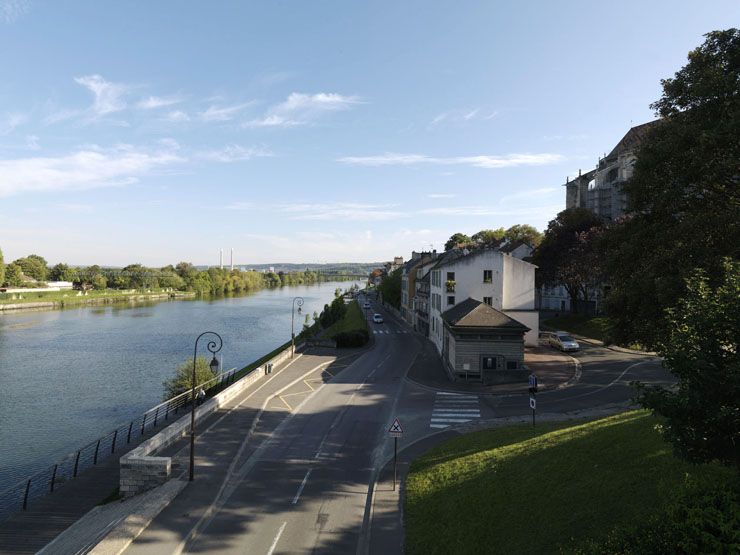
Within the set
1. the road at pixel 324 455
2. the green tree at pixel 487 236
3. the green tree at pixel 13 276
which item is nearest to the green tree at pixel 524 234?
the green tree at pixel 487 236

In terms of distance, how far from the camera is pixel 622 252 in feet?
67.1

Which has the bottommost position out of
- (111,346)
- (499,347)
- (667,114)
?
(111,346)

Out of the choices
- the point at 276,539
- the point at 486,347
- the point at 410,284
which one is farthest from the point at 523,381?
the point at 410,284

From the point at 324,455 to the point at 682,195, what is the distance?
18.6m

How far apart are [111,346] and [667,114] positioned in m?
62.7

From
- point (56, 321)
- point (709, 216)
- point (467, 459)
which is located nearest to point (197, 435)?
point (467, 459)

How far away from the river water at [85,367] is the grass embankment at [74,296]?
92.0 feet

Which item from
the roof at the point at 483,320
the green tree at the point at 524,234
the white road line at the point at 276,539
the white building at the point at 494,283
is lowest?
the white road line at the point at 276,539

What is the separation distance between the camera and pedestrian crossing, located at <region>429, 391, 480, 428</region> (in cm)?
2522

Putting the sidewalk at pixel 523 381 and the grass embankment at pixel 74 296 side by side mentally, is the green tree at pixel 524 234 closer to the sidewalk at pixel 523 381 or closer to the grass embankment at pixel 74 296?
the sidewalk at pixel 523 381

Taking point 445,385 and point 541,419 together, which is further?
point 445,385

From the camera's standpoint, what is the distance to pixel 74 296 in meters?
138

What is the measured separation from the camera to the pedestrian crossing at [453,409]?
82.7ft

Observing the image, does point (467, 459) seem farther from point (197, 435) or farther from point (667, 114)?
point (667, 114)
